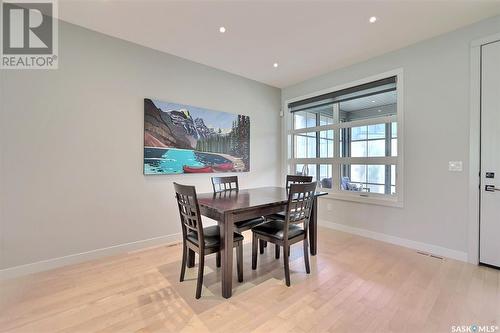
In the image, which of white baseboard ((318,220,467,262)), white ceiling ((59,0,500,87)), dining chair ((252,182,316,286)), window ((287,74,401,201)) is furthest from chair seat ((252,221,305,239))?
white ceiling ((59,0,500,87))

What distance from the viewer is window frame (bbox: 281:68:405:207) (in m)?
3.32

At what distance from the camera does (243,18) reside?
103 inches

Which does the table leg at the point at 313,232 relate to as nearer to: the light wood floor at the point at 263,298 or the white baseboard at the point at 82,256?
the light wood floor at the point at 263,298

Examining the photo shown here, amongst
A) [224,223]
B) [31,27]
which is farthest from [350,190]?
[31,27]

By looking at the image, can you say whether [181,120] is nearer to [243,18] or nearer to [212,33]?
[212,33]

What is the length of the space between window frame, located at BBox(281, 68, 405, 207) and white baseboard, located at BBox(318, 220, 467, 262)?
1.55 ft

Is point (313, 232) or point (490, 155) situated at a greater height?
point (490, 155)

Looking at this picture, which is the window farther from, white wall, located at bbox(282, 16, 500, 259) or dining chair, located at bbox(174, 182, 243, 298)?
dining chair, located at bbox(174, 182, 243, 298)

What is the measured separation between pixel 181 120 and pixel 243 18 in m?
1.65

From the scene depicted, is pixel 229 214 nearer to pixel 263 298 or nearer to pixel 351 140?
pixel 263 298

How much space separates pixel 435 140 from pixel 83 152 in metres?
4.41

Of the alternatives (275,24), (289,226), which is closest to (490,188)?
(289,226)

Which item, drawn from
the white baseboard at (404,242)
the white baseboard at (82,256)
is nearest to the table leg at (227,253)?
the white baseboard at (82,256)

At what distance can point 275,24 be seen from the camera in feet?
8.93
